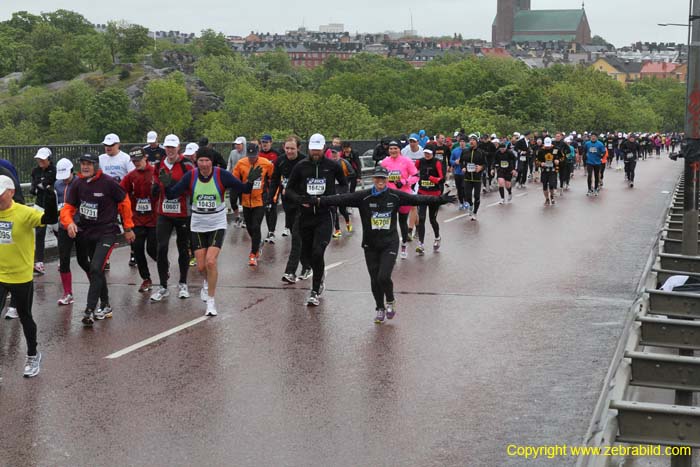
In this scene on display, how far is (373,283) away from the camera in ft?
37.6

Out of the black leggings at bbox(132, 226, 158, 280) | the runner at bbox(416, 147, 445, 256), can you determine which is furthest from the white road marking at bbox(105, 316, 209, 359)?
the runner at bbox(416, 147, 445, 256)

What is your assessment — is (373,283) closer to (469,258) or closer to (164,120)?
(469,258)

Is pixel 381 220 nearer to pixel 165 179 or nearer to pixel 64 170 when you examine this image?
pixel 165 179

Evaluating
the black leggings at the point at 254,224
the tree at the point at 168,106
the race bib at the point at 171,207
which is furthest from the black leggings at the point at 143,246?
the tree at the point at 168,106

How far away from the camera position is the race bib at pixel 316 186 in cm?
1292

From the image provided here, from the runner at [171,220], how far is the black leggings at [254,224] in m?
2.58

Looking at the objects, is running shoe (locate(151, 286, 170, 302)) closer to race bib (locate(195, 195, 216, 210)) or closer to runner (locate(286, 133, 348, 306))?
race bib (locate(195, 195, 216, 210))

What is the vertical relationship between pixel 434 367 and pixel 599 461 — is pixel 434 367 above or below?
below

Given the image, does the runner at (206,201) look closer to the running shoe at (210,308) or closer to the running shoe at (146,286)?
the running shoe at (210,308)

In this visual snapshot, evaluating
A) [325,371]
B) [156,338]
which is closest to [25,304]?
[156,338]

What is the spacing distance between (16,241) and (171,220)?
4.48 m

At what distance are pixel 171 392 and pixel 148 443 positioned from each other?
138cm

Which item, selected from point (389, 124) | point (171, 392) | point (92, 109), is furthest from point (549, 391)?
point (92, 109)

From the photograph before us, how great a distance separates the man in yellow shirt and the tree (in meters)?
137
